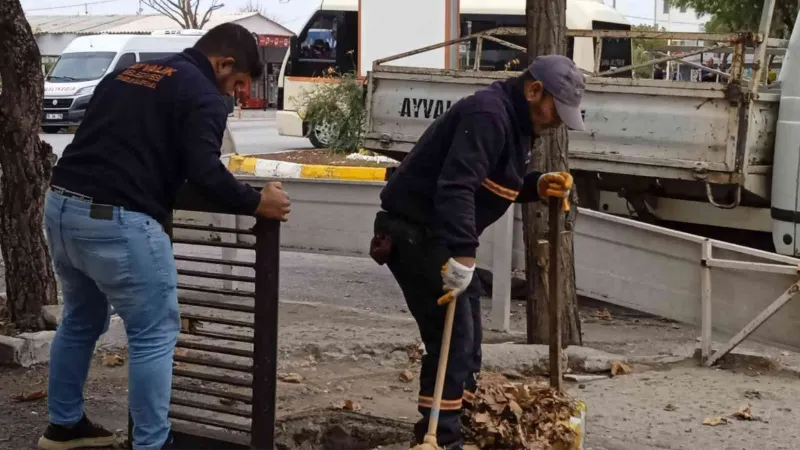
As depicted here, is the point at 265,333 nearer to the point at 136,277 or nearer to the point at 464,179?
the point at 136,277

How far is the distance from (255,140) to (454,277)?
20.5 meters

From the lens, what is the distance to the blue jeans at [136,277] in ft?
12.3

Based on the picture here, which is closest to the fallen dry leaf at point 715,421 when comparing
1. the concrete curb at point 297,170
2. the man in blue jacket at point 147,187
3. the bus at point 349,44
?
the man in blue jacket at point 147,187

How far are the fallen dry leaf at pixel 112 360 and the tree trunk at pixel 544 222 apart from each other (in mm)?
2295

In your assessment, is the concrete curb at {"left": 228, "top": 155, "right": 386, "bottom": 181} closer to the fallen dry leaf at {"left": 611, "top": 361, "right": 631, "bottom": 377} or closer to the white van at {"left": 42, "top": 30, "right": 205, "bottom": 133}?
the fallen dry leaf at {"left": 611, "top": 361, "right": 631, "bottom": 377}

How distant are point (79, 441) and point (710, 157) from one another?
487cm

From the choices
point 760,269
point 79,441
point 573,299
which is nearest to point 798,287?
point 760,269

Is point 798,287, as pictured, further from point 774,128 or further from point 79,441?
point 79,441

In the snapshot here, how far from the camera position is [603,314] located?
8.10 metres

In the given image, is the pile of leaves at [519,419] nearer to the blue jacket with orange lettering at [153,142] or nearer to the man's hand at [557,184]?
the man's hand at [557,184]

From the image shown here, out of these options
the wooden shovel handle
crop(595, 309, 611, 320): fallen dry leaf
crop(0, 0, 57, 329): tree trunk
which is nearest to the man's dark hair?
the wooden shovel handle

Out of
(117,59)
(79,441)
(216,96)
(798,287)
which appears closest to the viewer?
(216,96)

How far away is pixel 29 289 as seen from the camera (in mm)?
5996

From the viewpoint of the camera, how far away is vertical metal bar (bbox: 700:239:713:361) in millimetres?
6191
